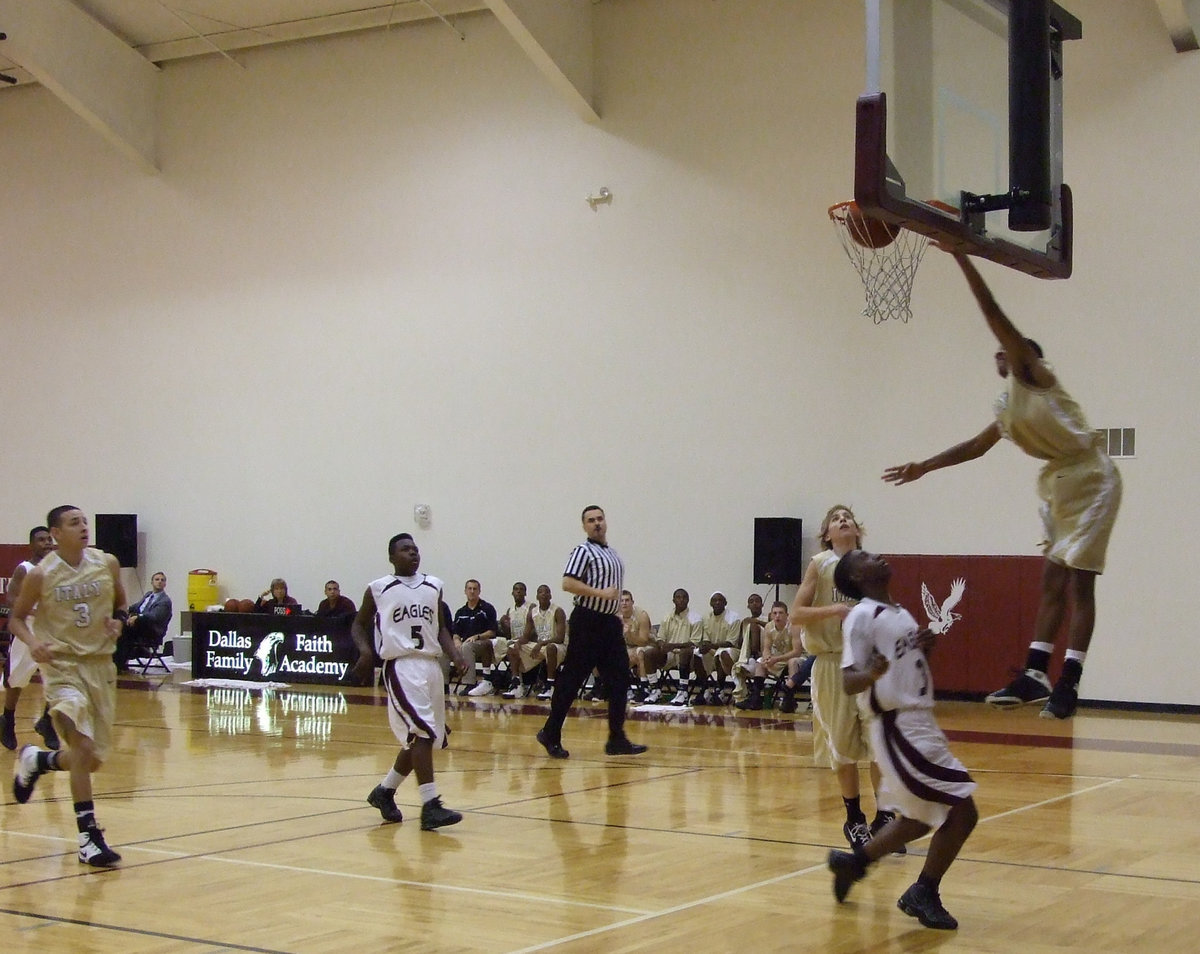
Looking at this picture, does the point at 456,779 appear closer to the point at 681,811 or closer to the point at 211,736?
the point at 681,811

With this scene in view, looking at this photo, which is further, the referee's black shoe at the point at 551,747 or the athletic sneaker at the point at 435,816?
the referee's black shoe at the point at 551,747

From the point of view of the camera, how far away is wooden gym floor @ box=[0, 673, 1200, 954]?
6070 mm

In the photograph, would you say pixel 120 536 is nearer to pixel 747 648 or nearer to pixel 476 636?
pixel 476 636

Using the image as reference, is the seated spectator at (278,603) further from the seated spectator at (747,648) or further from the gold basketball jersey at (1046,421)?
the gold basketball jersey at (1046,421)

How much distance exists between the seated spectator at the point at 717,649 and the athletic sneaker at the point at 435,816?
7.65 meters

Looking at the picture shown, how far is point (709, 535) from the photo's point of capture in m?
17.5

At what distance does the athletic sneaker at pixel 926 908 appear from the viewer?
6148 millimetres

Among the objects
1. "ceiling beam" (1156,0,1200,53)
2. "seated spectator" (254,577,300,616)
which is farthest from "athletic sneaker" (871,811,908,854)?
"seated spectator" (254,577,300,616)

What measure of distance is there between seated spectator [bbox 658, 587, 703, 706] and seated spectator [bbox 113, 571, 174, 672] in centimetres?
720

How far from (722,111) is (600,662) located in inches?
345

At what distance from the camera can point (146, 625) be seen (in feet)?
63.2

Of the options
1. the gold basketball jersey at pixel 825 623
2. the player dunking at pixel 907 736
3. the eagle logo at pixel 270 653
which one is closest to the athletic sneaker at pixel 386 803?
the gold basketball jersey at pixel 825 623

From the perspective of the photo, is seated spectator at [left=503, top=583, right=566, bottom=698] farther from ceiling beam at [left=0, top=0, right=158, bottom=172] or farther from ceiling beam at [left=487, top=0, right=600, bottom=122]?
ceiling beam at [left=0, top=0, right=158, bottom=172]

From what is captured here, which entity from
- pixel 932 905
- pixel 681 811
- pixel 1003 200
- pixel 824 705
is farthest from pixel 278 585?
pixel 1003 200
